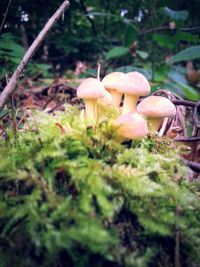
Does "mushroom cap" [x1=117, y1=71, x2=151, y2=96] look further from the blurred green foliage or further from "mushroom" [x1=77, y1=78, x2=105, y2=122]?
the blurred green foliage

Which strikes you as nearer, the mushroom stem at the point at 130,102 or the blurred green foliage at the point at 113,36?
the mushroom stem at the point at 130,102

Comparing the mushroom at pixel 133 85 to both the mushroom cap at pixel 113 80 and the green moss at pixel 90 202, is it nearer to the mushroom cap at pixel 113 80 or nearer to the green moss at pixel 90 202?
the mushroom cap at pixel 113 80

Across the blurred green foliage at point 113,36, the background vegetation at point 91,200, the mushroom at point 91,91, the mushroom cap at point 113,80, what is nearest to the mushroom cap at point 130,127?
the background vegetation at point 91,200

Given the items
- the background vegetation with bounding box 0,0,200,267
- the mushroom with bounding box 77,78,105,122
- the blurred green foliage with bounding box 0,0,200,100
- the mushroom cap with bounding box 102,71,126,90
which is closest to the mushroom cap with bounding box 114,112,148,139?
the background vegetation with bounding box 0,0,200,267

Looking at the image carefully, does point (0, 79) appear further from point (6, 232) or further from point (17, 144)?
point (6, 232)

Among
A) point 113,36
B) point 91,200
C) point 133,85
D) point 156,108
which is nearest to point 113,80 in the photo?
point 133,85

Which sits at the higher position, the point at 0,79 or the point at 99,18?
the point at 99,18

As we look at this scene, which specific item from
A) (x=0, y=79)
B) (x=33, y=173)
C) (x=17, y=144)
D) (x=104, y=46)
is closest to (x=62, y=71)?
(x=104, y=46)

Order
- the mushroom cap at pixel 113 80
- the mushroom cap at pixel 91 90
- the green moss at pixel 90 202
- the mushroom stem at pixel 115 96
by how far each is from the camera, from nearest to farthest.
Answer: the green moss at pixel 90 202
the mushroom cap at pixel 91 90
the mushroom cap at pixel 113 80
the mushroom stem at pixel 115 96

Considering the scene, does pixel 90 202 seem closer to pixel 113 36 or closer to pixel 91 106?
pixel 91 106
